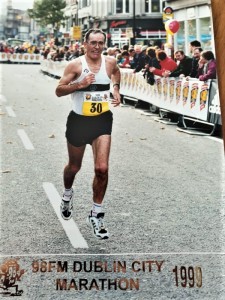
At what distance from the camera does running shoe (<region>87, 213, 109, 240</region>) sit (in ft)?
12.9

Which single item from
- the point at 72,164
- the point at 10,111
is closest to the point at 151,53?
the point at 72,164

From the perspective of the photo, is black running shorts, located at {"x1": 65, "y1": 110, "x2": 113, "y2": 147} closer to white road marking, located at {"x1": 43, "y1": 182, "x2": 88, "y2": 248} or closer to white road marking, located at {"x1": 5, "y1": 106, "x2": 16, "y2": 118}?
white road marking, located at {"x1": 43, "y1": 182, "x2": 88, "y2": 248}

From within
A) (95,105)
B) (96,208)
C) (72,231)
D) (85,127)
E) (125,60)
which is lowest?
(72,231)

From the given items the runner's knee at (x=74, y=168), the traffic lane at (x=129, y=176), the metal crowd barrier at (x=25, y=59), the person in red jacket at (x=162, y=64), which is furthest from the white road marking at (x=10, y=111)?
the runner's knee at (x=74, y=168)

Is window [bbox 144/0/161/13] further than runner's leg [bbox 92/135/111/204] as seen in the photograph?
Yes

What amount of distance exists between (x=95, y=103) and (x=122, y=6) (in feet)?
1.73

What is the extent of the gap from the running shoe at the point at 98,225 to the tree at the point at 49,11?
1.16 metres

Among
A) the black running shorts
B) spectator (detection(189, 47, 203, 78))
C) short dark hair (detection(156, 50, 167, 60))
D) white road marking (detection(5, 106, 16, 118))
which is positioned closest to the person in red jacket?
short dark hair (detection(156, 50, 167, 60))

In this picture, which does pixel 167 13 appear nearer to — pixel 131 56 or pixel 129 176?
pixel 131 56

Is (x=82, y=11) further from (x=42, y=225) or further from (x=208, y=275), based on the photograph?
(x=42, y=225)

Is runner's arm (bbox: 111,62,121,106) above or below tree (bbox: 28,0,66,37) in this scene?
below

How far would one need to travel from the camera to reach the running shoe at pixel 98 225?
3936 mm

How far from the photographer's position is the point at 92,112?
3758 mm

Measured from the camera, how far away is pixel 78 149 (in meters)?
3.80
